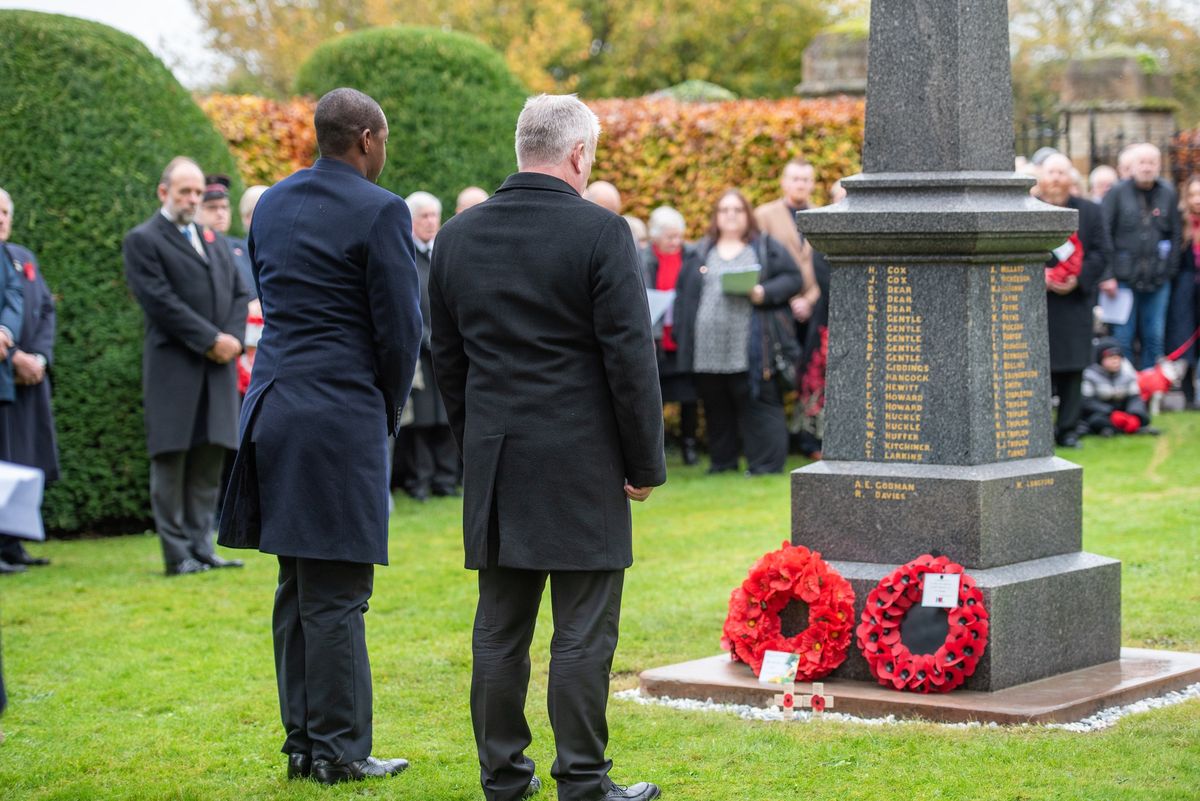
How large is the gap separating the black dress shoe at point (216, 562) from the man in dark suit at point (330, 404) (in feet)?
15.0

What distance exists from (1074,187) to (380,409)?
32.4 feet

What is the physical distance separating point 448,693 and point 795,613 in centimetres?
148

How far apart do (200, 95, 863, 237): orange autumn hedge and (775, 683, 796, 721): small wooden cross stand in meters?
8.88

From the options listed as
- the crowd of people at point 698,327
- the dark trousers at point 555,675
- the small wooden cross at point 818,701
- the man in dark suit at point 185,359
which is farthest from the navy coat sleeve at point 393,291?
the man in dark suit at point 185,359

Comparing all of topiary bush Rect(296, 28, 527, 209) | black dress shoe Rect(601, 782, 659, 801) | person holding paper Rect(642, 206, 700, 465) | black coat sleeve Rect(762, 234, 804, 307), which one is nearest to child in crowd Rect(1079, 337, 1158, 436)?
black coat sleeve Rect(762, 234, 804, 307)

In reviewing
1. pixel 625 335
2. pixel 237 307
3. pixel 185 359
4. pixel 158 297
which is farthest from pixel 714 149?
pixel 625 335

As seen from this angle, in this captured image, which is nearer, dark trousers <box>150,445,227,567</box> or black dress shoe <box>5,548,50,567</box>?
dark trousers <box>150,445,227,567</box>

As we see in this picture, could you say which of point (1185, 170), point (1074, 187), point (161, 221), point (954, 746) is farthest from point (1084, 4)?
point (954, 746)

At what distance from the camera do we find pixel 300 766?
18.8 ft

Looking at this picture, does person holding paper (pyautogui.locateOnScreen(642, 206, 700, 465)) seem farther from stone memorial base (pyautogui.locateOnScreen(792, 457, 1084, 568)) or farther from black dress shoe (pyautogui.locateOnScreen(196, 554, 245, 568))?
stone memorial base (pyautogui.locateOnScreen(792, 457, 1084, 568))

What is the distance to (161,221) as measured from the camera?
988 cm

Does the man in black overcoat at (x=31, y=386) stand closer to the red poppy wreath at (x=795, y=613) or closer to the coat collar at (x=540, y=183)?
the red poppy wreath at (x=795, y=613)

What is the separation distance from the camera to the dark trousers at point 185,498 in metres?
9.91

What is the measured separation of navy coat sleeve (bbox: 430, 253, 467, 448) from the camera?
525cm
